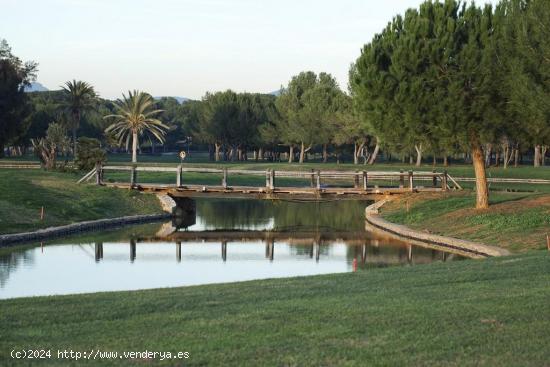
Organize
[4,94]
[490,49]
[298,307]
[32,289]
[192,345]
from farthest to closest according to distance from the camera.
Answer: [4,94]
[490,49]
[32,289]
[298,307]
[192,345]

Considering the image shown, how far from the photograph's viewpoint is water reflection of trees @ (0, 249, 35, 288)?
28558 mm

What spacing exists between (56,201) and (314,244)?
16.0 metres

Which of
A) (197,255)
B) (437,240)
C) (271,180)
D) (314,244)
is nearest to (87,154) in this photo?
(271,180)

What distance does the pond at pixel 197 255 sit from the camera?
28.5 metres

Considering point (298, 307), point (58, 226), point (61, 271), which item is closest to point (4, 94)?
point (58, 226)

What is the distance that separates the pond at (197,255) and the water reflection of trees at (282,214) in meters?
0.14

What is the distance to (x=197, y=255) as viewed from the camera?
123 feet

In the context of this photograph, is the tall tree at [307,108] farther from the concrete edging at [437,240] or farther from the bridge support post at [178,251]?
the bridge support post at [178,251]

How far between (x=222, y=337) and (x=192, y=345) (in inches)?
26.7

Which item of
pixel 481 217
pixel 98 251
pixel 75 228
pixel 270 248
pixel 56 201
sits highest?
pixel 481 217

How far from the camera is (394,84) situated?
43969 mm

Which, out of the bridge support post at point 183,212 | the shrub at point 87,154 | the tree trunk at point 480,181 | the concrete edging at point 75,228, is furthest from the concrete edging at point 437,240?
the shrub at point 87,154

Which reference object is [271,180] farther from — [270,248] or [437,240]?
[437,240]

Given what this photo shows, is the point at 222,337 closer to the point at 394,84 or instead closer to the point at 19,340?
the point at 19,340
